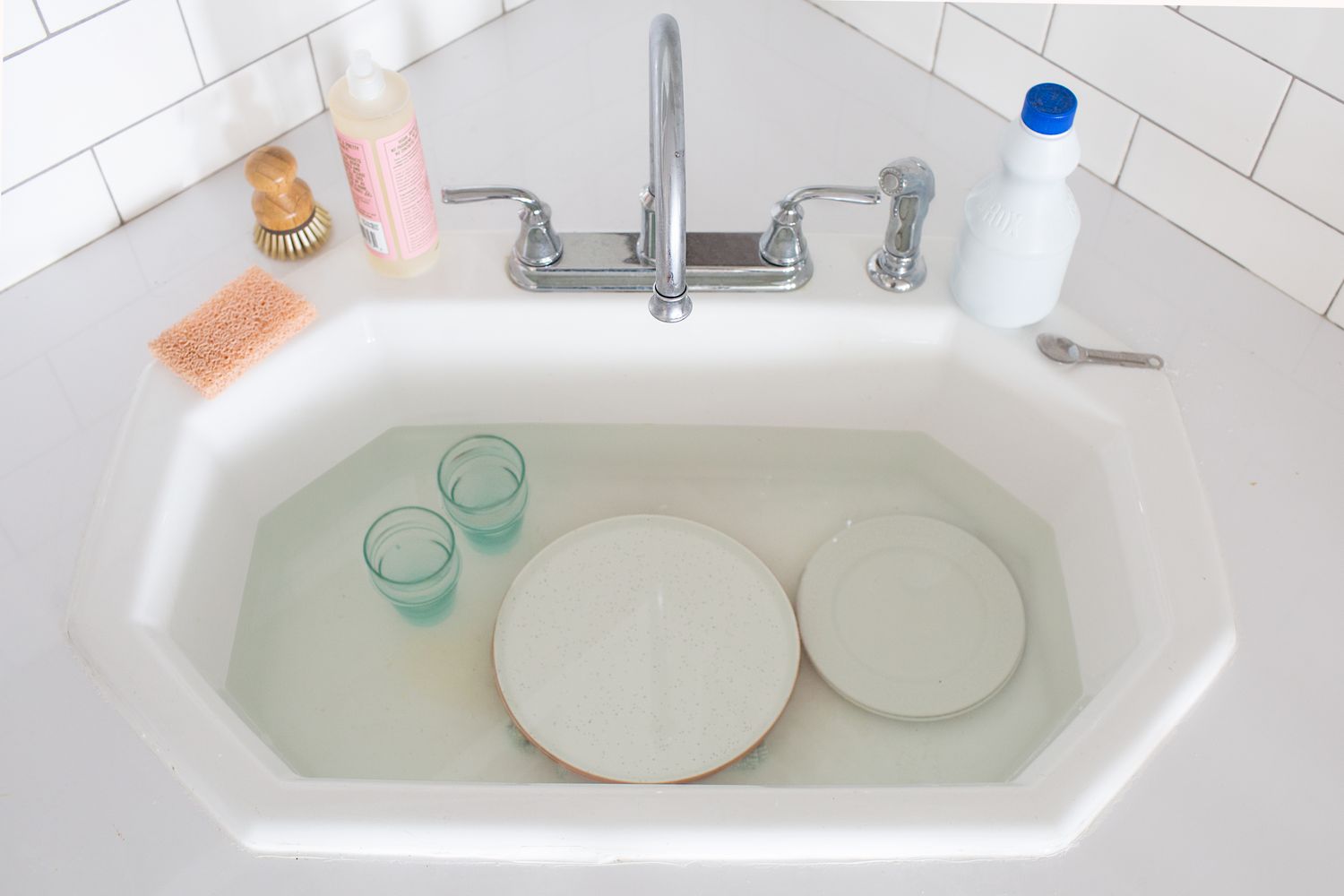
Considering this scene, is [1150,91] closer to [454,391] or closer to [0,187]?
[454,391]

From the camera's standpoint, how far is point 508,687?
0.92 m

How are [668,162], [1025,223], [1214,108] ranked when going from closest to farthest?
[668,162]
[1025,223]
[1214,108]

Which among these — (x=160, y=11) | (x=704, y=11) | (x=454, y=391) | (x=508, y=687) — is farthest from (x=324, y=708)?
(x=704, y=11)

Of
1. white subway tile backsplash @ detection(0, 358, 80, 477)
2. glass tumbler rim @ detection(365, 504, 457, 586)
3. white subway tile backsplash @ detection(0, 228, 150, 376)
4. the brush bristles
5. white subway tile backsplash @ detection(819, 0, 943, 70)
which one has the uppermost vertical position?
white subway tile backsplash @ detection(819, 0, 943, 70)

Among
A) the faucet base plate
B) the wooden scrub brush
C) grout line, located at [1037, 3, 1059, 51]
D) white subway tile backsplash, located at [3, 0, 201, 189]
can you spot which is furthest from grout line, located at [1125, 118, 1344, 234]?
white subway tile backsplash, located at [3, 0, 201, 189]

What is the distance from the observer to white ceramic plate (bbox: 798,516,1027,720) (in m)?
0.92

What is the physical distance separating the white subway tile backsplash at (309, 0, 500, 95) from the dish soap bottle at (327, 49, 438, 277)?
0.80 ft

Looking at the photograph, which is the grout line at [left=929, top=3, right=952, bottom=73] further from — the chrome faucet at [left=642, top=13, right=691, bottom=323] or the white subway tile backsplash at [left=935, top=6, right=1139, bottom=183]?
the chrome faucet at [left=642, top=13, right=691, bottom=323]

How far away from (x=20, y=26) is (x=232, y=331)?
27cm

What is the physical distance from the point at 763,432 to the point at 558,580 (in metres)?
0.23

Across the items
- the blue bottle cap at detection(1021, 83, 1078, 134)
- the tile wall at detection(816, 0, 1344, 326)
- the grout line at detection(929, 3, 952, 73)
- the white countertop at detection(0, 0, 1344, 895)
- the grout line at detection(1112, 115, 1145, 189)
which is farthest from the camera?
the grout line at detection(929, 3, 952, 73)

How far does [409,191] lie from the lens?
2.96 feet

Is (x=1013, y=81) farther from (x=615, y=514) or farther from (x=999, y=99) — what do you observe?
(x=615, y=514)

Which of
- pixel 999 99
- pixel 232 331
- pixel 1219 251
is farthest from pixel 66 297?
pixel 1219 251
